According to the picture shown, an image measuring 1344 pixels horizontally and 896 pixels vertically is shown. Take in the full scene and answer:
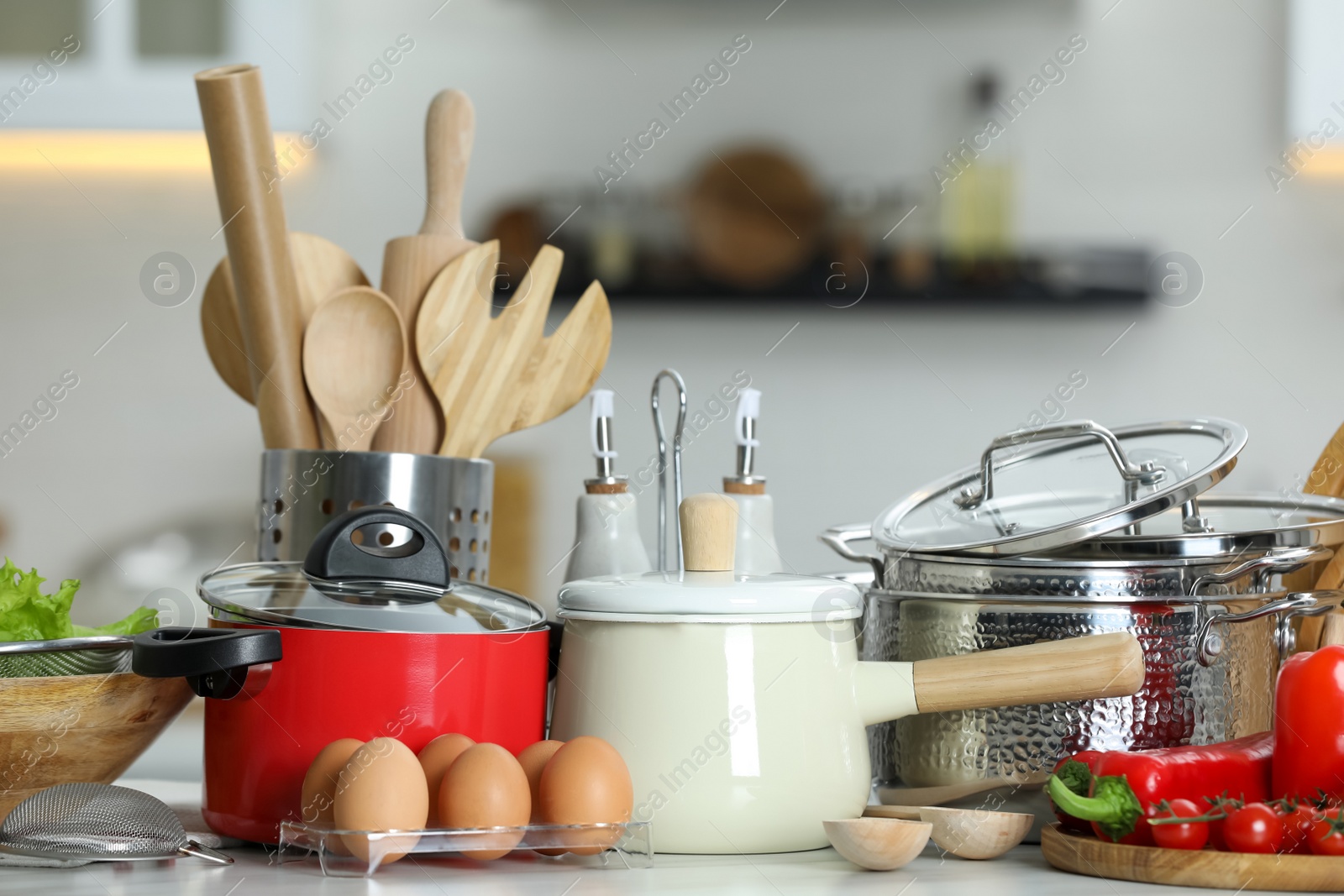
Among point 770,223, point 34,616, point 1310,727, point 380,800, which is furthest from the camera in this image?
point 770,223

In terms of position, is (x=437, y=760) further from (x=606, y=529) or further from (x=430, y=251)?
(x=430, y=251)

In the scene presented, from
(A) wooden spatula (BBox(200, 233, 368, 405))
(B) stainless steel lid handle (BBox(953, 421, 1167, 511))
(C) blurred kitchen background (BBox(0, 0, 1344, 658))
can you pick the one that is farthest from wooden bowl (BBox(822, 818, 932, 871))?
(C) blurred kitchen background (BBox(0, 0, 1344, 658))

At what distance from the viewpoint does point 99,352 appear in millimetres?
2273

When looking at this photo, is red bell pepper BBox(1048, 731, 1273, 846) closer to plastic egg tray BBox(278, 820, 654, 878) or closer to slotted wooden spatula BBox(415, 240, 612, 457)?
plastic egg tray BBox(278, 820, 654, 878)

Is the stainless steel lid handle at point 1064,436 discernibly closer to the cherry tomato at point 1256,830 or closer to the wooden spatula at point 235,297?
the cherry tomato at point 1256,830

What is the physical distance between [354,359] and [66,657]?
259 millimetres

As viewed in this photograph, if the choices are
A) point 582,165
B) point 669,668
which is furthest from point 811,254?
point 669,668

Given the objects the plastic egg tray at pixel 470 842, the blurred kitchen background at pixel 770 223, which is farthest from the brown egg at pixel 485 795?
the blurred kitchen background at pixel 770 223

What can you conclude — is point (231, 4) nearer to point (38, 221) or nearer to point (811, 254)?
point (38, 221)

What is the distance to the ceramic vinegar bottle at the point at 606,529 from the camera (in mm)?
792

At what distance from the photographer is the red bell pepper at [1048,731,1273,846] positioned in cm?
57

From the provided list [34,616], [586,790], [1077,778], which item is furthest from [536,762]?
[34,616]

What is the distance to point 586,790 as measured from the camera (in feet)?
1.80

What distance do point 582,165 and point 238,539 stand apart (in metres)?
0.92
